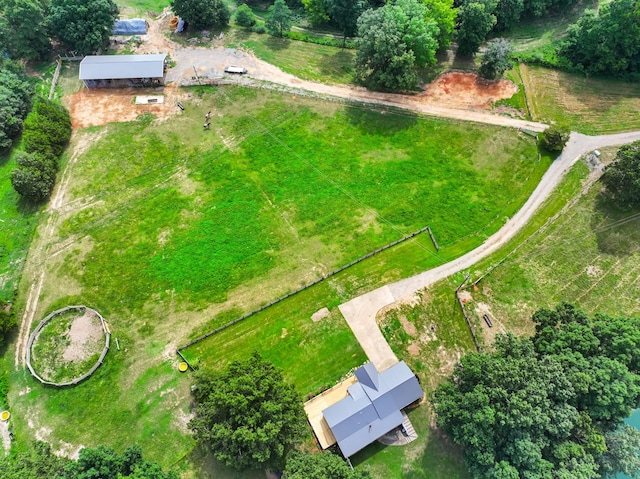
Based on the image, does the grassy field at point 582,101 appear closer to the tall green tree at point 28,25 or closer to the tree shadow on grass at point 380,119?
the tree shadow on grass at point 380,119

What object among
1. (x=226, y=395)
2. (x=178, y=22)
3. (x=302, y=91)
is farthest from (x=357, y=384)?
(x=178, y=22)

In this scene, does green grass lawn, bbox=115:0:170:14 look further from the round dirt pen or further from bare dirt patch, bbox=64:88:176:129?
the round dirt pen

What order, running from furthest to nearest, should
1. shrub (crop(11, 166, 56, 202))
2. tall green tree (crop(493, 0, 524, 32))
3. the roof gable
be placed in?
tall green tree (crop(493, 0, 524, 32))
the roof gable
shrub (crop(11, 166, 56, 202))

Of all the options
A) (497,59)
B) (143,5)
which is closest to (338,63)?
(497,59)

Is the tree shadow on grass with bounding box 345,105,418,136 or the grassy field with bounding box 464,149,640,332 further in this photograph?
the tree shadow on grass with bounding box 345,105,418,136

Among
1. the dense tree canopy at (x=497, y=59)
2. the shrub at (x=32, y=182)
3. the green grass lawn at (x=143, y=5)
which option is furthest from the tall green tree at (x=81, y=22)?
the dense tree canopy at (x=497, y=59)

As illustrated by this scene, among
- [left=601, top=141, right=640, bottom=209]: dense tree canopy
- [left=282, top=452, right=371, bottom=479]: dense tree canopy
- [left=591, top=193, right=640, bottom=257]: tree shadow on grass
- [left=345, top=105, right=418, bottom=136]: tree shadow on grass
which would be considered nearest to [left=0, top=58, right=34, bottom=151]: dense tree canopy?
[left=345, top=105, right=418, bottom=136]: tree shadow on grass
